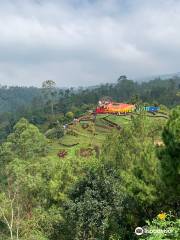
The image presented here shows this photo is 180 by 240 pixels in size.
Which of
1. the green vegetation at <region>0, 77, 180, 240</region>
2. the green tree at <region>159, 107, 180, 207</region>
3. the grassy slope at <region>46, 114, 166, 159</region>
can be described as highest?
the green tree at <region>159, 107, 180, 207</region>

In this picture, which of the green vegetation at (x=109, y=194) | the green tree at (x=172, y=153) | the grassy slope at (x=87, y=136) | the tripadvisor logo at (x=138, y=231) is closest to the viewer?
Answer: the tripadvisor logo at (x=138, y=231)

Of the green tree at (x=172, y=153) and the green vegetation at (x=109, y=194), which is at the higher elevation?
the green tree at (x=172, y=153)

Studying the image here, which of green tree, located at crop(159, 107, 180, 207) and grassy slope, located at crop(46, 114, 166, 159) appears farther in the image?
grassy slope, located at crop(46, 114, 166, 159)

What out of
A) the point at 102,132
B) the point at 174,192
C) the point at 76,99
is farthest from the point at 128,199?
the point at 76,99

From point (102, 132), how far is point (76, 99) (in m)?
54.6

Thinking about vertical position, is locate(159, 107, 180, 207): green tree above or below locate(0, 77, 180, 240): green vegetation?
above

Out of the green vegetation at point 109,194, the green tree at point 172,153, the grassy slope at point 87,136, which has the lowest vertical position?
the grassy slope at point 87,136

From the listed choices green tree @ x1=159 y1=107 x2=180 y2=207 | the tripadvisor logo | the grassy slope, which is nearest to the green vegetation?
green tree @ x1=159 y1=107 x2=180 y2=207

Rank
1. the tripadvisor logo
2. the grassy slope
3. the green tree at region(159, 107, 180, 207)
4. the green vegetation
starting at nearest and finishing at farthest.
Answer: the tripadvisor logo → the green tree at region(159, 107, 180, 207) → the green vegetation → the grassy slope

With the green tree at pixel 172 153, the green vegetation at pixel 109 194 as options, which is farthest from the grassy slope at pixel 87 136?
the green tree at pixel 172 153

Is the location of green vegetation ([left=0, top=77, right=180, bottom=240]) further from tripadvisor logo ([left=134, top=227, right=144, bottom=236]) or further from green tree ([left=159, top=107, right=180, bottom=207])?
tripadvisor logo ([left=134, top=227, right=144, bottom=236])

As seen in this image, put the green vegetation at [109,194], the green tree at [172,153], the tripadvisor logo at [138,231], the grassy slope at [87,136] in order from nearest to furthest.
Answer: the tripadvisor logo at [138,231]
the green tree at [172,153]
the green vegetation at [109,194]
the grassy slope at [87,136]

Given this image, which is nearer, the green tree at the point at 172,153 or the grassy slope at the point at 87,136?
the green tree at the point at 172,153

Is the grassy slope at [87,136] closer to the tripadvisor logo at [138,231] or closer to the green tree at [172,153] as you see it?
the green tree at [172,153]
